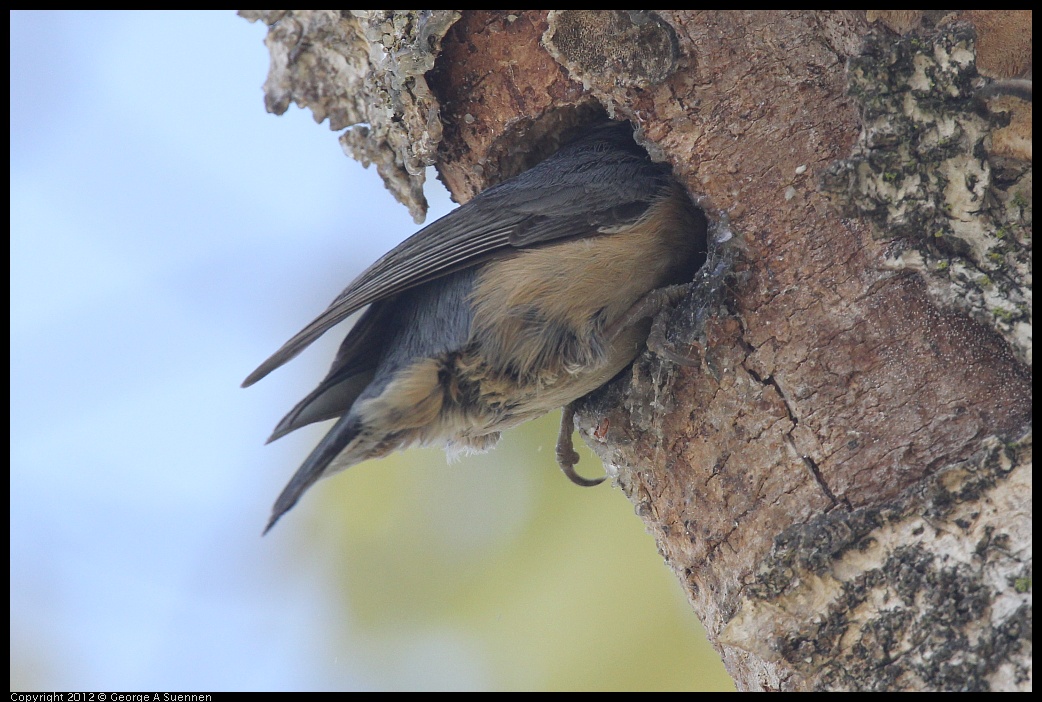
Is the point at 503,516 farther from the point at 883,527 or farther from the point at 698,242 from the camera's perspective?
the point at 883,527

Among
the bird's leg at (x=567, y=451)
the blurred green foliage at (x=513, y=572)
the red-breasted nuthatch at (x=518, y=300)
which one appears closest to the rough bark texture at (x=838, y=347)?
the red-breasted nuthatch at (x=518, y=300)

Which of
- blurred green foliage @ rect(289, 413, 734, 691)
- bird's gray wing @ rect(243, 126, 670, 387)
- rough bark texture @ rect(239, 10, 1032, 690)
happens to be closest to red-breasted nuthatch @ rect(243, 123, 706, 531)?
bird's gray wing @ rect(243, 126, 670, 387)

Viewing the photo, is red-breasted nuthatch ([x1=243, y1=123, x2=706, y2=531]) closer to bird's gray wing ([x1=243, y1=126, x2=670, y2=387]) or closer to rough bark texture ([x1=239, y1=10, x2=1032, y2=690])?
bird's gray wing ([x1=243, y1=126, x2=670, y2=387])

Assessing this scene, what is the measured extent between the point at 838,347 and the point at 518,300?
3.27ft

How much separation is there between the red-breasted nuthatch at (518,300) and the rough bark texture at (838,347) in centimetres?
24

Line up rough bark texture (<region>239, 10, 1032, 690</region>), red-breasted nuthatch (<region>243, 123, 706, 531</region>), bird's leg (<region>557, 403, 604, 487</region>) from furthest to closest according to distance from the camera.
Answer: bird's leg (<region>557, 403, 604, 487</region>)
red-breasted nuthatch (<region>243, 123, 706, 531</region>)
rough bark texture (<region>239, 10, 1032, 690</region>)

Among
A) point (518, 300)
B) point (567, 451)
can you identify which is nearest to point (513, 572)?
point (567, 451)

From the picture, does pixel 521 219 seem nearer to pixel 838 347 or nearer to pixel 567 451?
pixel 567 451

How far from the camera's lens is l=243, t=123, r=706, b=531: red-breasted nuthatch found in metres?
2.71

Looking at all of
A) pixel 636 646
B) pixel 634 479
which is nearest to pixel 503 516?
pixel 636 646

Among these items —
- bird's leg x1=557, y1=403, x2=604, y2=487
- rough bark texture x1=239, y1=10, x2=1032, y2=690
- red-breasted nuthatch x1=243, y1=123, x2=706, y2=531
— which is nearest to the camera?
rough bark texture x1=239, y1=10, x2=1032, y2=690

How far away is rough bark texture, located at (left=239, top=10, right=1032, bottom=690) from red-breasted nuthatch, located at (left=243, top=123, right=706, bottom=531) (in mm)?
242

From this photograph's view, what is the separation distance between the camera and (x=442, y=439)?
2918mm

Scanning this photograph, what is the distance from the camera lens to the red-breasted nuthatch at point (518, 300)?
8.90 ft
